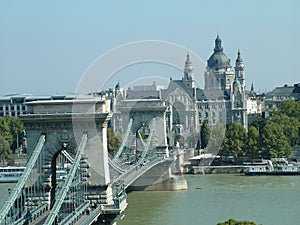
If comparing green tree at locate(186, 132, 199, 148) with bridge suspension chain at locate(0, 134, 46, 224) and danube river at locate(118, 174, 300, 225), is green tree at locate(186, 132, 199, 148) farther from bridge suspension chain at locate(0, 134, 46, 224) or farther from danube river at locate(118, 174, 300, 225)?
bridge suspension chain at locate(0, 134, 46, 224)

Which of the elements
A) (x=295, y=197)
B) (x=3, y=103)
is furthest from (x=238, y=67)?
(x=295, y=197)

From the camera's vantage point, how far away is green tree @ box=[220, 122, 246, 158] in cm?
3089

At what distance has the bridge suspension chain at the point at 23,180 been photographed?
10.7 m

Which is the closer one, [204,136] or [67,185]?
[67,185]

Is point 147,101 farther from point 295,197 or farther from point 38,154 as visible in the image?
point 38,154

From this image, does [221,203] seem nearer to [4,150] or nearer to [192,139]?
[4,150]

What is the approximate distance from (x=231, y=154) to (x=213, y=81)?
56.0 feet

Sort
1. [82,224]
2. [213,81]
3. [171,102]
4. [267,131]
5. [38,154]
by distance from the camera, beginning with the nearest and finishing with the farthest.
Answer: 1. [82,224]
2. [38,154]
3. [267,131]
4. [171,102]
5. [213,81]

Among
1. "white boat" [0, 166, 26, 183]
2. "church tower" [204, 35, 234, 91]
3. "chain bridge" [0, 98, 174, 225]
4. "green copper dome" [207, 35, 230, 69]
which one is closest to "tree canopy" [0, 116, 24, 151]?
"white boat" [0, 166, 26, 183]

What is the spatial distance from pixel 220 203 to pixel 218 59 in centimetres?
3225

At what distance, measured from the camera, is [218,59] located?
51000mm

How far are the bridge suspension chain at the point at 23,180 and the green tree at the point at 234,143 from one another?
17.8 metres

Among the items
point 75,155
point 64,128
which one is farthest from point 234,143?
point 64,128

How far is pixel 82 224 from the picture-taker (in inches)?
447
